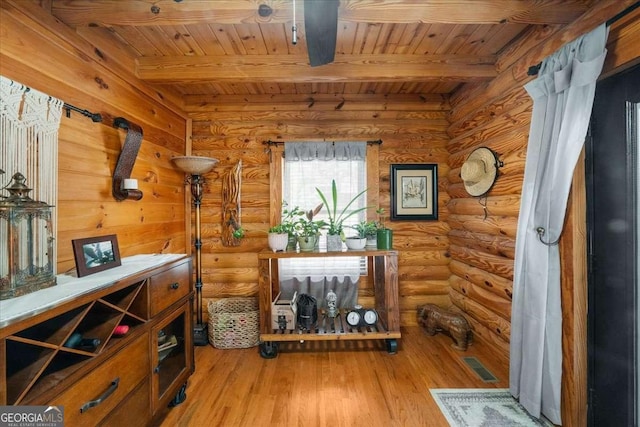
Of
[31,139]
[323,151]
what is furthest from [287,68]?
[31,139]

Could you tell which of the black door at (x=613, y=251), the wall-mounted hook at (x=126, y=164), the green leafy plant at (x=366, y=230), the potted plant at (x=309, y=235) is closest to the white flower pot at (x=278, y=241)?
the potted plant at (x=309, y=235)

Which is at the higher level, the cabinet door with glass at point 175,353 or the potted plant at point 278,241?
the potted plant at point 278,241

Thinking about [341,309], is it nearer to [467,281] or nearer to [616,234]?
[467,281]

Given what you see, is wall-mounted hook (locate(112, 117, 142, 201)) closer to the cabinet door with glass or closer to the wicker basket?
the cabinet door with glass

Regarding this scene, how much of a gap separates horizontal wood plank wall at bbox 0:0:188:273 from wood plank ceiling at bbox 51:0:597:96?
0.56 ft

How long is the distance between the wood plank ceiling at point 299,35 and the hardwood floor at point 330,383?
231cm

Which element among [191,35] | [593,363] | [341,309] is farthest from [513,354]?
[191,35]

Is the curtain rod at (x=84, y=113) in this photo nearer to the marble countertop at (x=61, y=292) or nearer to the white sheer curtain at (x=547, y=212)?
the marble countertop at (x=61, y=292)

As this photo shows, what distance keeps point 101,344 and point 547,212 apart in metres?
2.34

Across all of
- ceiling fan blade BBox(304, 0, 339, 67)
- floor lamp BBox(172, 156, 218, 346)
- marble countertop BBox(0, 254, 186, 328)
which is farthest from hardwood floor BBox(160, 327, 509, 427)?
ceiling fan blade BBox(304, 0, 339, 67)

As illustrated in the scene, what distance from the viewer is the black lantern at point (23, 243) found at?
1005 mm

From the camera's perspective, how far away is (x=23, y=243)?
107 centimetres
